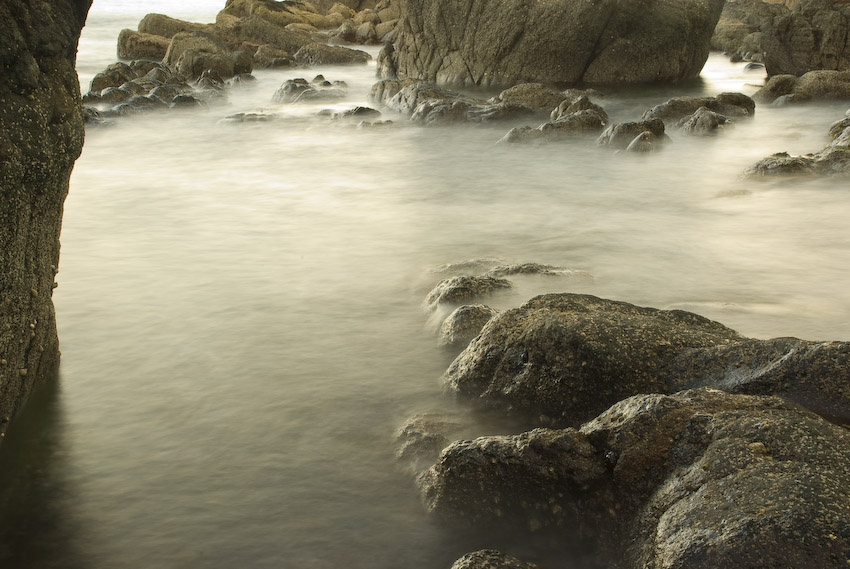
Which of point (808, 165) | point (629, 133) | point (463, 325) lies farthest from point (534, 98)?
point (463, 325)

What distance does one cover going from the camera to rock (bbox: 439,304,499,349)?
4.11 metres

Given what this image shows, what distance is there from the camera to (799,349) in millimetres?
2979

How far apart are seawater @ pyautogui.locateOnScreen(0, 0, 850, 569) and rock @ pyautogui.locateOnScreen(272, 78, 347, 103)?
4.28m

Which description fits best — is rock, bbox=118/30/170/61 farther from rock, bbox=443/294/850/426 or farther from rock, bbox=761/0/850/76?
rock, bbox=443/294/850/426

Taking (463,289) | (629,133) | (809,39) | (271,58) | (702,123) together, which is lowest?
(271,58)

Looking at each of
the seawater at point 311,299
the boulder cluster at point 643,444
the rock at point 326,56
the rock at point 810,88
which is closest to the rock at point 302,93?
the seawater at point 311,299

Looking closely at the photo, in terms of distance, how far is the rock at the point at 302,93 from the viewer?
14.7 m

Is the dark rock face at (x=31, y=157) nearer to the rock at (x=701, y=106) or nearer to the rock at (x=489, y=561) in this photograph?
the rock at (x=489, y=561)

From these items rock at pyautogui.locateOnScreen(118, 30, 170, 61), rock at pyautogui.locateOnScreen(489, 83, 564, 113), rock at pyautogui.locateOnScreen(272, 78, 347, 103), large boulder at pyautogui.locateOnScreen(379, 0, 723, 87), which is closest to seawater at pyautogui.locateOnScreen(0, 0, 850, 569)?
rock at pyautogui.locateOnScreen(489, 83, 564, 113)

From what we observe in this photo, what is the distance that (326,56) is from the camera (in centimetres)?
2106

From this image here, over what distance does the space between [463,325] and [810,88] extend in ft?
36.5

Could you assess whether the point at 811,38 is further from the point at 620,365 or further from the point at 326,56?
the point at 620,365

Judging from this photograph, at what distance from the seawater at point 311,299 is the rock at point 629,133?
0.23 metres

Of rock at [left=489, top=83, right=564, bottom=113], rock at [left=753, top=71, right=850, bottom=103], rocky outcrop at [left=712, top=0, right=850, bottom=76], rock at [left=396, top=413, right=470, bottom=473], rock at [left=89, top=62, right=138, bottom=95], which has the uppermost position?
rocky outcrop at [left=712, top=0, right=850, bottom=76]
